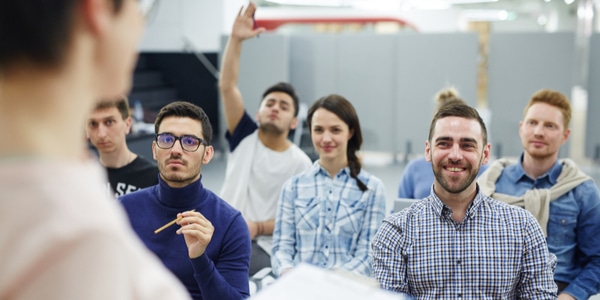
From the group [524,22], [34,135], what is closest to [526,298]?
[34,135]

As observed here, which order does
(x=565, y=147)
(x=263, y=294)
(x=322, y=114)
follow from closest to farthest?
(x=263, y=294) → (x=322, y=114) → (x=565, y=147)

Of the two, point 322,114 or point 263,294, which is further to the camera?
point 322,114

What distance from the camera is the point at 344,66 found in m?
7.37

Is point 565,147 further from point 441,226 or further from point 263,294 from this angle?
point 263,294

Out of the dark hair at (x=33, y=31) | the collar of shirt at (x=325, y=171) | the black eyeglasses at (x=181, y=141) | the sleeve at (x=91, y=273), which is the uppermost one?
the dark hair at (x=33, y=31)

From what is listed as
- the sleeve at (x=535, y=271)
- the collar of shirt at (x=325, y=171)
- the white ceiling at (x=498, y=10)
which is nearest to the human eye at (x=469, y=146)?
the sleeve at (x=535, y=271)

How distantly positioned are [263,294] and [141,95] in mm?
7210

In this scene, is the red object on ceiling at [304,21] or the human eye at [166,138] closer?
the human eye at [166,138]

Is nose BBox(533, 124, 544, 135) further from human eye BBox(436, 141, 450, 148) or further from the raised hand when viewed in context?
the raised hand

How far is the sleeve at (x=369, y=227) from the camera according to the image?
2508mm

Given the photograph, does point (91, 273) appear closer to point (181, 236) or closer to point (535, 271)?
point (181, 236)

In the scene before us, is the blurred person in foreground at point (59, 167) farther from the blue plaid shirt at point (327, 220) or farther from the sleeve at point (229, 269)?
the blue plaid shirt at point (327, 220)

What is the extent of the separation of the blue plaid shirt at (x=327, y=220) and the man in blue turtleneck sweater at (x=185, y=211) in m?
0.67

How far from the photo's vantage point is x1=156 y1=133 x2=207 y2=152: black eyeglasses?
196 cm
